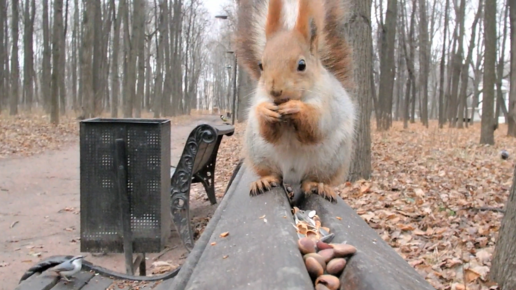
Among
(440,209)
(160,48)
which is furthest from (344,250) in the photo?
(160,48)

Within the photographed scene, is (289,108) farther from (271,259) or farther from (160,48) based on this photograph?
(160,48)

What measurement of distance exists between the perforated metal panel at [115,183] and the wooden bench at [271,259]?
1656 millimetres

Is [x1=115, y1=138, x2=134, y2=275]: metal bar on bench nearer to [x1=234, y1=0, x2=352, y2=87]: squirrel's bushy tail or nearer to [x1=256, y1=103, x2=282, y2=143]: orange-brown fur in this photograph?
[x1=234, y1=0, x2=352, y2=87]: squirrel's bushy tail

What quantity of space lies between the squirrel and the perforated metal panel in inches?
41.1

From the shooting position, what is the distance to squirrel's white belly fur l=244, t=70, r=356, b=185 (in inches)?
73.3

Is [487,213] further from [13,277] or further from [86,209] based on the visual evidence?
[13,277]

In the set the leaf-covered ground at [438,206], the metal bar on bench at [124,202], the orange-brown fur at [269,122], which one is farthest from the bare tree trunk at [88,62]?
the orange-brown fur at [269,122]

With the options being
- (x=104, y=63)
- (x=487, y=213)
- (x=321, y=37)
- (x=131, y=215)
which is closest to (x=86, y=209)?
(x=131, y=215)

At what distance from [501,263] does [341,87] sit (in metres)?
1.12

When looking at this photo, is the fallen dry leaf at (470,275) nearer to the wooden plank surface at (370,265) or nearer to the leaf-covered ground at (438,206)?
the leaf-covered ground at (438,206)

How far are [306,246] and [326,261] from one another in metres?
0.08

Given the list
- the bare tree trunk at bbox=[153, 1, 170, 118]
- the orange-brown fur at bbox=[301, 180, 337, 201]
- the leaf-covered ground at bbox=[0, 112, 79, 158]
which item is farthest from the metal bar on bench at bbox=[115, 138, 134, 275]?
the bare tree trunk at bbox=[153, 1, 170, 118]

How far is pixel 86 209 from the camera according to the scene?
2990 millimetres

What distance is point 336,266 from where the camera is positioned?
3.12 ft
